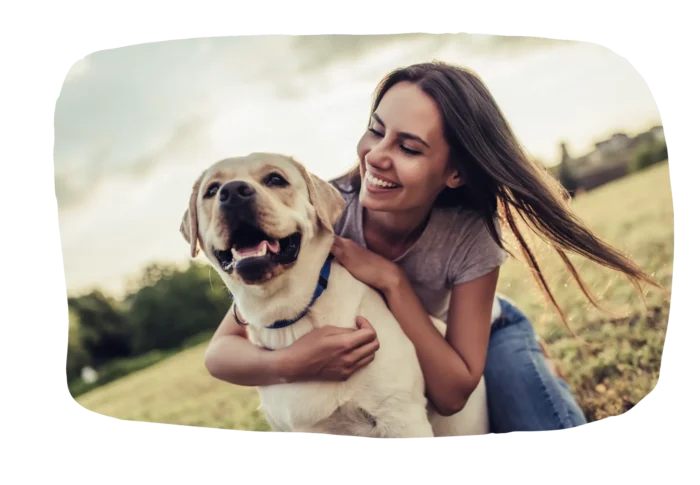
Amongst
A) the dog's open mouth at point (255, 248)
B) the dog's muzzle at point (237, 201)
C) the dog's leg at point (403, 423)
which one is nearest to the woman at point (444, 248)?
the dog's leg at point (403, 423)

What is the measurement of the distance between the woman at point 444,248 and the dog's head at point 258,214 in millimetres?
194

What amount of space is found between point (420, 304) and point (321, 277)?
0.46 m

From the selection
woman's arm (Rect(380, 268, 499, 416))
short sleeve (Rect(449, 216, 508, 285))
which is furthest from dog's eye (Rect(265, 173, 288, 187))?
short sleeve (Rect(449, 216, 508, 285))

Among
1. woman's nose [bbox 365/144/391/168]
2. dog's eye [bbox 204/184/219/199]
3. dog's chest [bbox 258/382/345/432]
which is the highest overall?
woman's nose [bbox 365/144/391/168]

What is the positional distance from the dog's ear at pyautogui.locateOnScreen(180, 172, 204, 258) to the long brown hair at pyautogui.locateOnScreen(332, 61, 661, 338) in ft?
2.04

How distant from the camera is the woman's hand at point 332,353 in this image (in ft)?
12.4

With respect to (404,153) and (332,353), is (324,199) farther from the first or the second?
(332,353)

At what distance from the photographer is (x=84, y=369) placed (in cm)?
425

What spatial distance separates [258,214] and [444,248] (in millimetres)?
883

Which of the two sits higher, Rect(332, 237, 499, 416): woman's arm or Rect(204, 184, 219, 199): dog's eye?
Rect(204, 184, 219, 199): dog's eye

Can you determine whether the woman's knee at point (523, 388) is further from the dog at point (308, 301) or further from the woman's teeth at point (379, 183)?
the woman's teeth at point (379, 183)

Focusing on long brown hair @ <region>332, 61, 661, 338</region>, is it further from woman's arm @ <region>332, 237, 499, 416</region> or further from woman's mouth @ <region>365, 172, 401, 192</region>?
woman's arm @ <region>332, 237, 499, 416</region>

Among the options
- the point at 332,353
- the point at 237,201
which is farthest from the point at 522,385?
the point at 237,201

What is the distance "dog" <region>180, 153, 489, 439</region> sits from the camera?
3.70 meters
